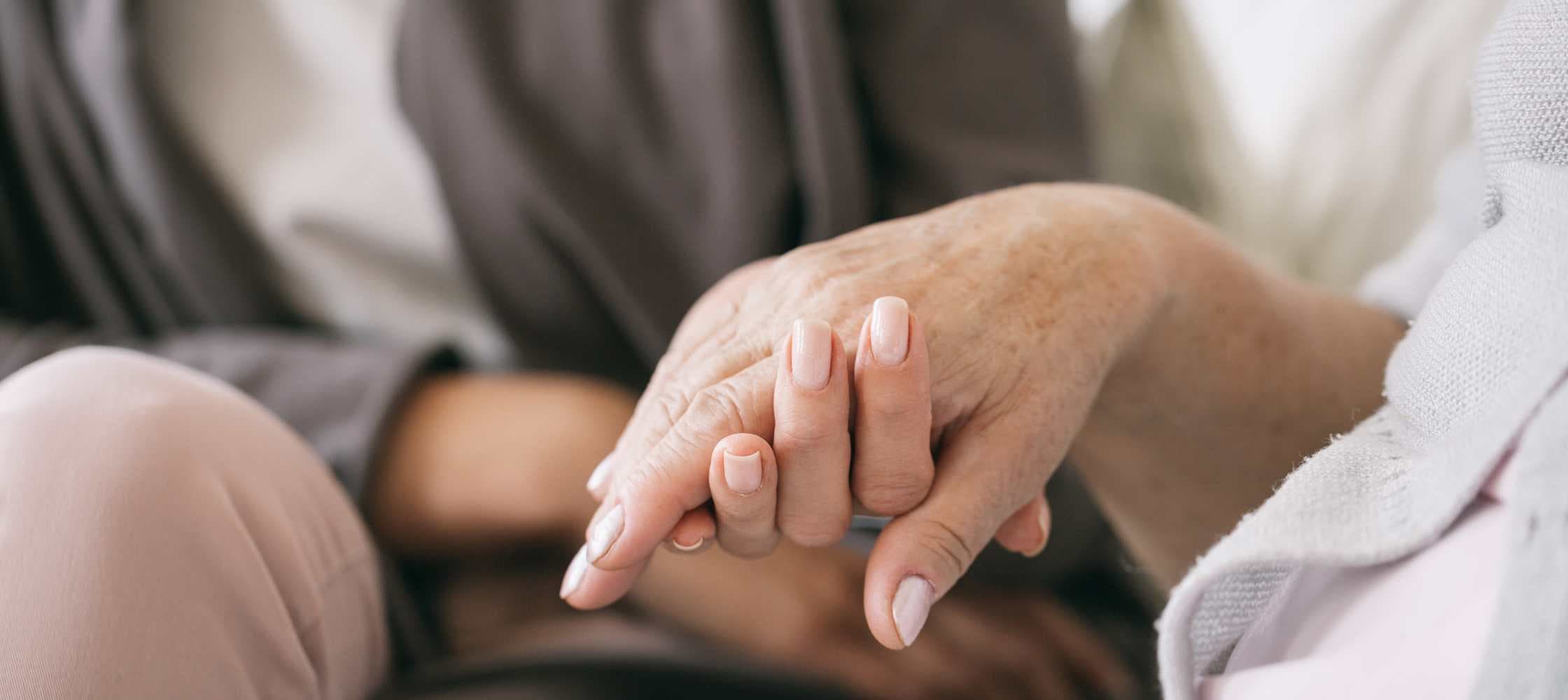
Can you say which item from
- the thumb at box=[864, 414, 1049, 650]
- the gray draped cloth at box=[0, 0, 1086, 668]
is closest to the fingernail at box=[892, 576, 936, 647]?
the thumb at box=[864, 414, 1049, 650]

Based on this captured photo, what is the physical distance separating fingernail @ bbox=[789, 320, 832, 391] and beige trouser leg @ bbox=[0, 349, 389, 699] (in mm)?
262

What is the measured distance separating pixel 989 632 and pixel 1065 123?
1.25 ft

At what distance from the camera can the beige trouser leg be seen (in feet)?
1.28

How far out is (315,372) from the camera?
747 mm

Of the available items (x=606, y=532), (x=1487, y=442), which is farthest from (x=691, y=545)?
(x=1487, y=442)

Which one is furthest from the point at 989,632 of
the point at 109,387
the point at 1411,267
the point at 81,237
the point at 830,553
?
the point at 81,237

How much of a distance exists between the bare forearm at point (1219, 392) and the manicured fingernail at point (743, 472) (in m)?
0.21

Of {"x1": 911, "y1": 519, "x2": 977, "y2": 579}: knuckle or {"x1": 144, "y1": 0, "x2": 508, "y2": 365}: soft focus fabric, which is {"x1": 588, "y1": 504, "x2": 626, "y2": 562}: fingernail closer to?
{"x1": 911, "y1": 519, "x2": 977, "y2": 579}: knuckle

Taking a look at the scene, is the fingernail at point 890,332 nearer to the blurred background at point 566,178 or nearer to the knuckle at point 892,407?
the knuckle at point 892,407

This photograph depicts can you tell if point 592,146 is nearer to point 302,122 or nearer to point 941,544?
point 302,122

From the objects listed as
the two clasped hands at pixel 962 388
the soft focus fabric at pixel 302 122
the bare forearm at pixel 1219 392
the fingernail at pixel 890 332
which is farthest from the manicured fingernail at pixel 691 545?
the soft focus fabric at pixel 302 122

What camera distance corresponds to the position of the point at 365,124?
2.74ft

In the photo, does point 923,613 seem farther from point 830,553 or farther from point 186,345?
point 186,345

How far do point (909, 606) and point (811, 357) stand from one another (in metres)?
0.11
